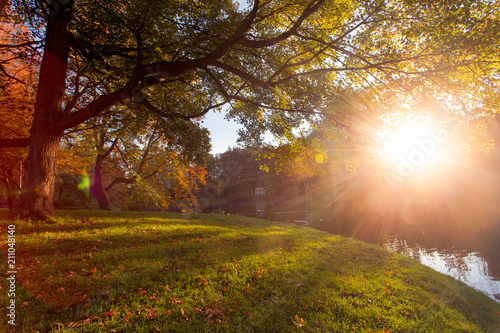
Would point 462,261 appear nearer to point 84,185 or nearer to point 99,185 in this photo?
point 99,185

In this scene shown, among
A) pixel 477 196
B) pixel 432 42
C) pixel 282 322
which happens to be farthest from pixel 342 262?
pixel 477 196

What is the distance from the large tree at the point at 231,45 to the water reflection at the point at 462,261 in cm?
699

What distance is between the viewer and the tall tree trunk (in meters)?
7.68

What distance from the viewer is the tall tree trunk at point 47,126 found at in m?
7.68

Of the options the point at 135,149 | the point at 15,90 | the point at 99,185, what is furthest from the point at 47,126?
the point at 99,185

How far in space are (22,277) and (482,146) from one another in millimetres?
15773

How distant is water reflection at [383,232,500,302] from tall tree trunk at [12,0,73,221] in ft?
47.0

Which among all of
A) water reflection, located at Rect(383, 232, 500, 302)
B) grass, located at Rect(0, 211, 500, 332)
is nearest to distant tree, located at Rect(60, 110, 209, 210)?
grass, located at Rect(0, 211, 500, 332)

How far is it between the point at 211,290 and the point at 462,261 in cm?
1139

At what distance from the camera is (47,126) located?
795cm

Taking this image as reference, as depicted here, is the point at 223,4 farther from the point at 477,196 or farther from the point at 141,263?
the point at 477,196

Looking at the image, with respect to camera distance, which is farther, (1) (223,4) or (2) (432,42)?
(1) (223,4)

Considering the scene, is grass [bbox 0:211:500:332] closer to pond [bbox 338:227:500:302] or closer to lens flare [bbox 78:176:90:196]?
pond [bbox 338:227:500:302]

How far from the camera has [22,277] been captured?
4406 mm
